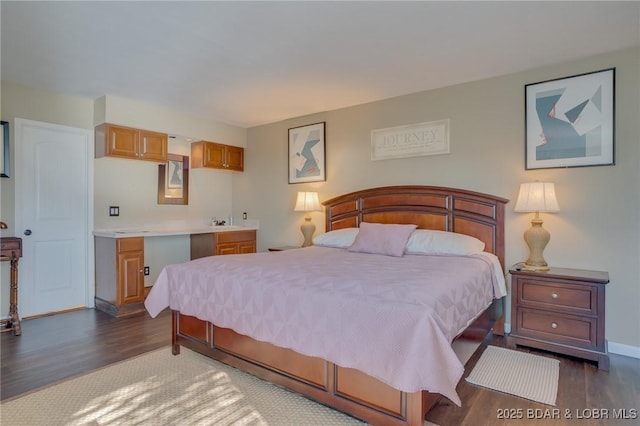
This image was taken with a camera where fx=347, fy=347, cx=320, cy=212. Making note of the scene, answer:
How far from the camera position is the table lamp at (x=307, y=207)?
4.52 m

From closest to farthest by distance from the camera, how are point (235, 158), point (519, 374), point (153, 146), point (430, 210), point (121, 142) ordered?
point (519, 374)
point (430, 210)
point (121, 142)
point (153, 146)
point (235, 158)

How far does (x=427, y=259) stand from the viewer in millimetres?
2969

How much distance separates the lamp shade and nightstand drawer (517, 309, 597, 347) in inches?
100

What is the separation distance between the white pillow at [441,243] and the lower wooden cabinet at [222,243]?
2.72m

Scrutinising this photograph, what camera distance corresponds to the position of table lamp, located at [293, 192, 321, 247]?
4520 mm

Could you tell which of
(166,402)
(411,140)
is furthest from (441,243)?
(166,402)

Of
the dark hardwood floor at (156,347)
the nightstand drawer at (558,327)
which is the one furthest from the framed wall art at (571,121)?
the dark hardwood floor at (156,347)

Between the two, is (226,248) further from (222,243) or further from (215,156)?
(215,156)

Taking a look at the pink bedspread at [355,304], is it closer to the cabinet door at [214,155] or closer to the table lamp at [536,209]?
the table lamp at [536,209]

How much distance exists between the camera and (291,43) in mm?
2738

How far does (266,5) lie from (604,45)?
2.68m

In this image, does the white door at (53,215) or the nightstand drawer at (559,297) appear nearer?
the nightstand drawer at (559,297)

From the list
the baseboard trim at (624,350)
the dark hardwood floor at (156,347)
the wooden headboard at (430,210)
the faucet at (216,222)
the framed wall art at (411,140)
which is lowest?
the dark hardwood floor at (156,347)

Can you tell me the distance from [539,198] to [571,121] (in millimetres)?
766
